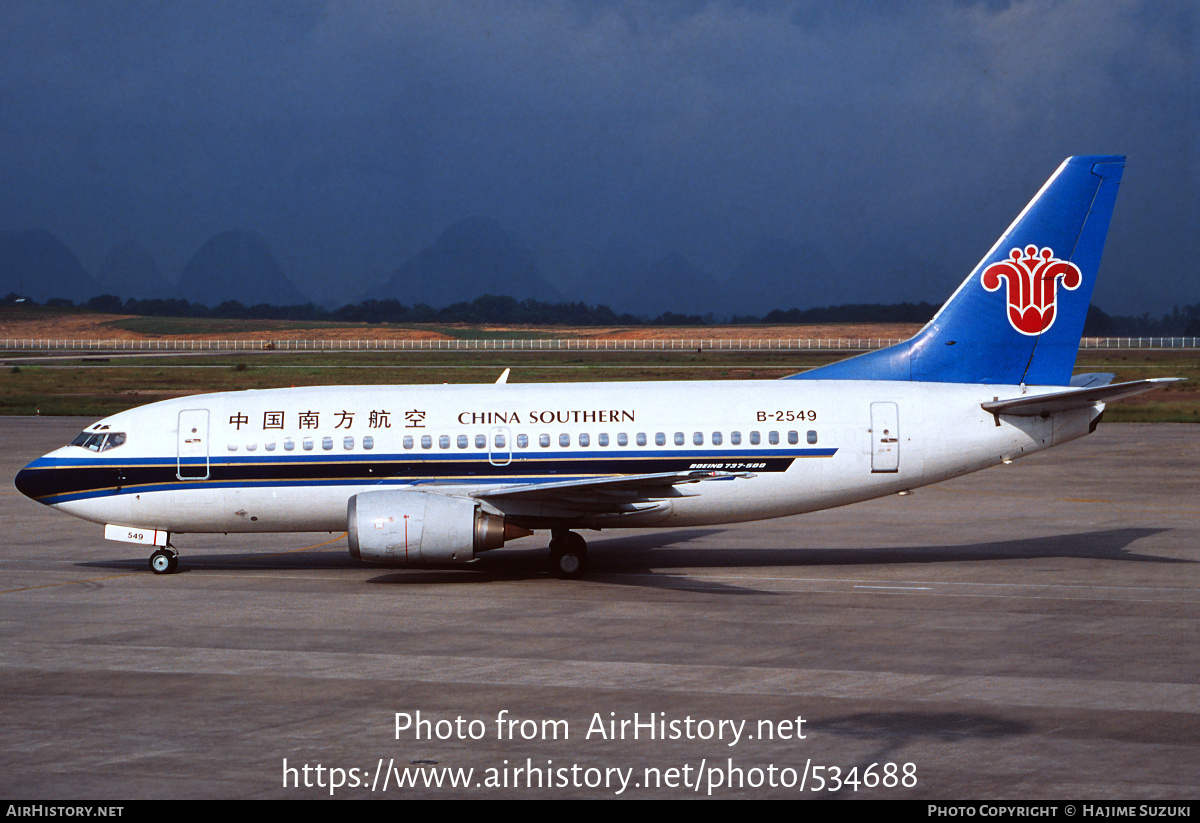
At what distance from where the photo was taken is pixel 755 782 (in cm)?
1308

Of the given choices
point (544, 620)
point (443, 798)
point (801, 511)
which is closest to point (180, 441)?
point (544, 620)

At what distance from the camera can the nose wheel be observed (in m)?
27.4

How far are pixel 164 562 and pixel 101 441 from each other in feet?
10.1

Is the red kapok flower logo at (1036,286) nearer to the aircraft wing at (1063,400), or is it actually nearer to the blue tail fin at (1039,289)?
the blue tail fin at (1039,289)

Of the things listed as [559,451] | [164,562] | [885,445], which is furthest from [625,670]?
[164,562]

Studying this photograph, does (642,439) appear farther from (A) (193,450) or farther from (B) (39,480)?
(B) (39,480)

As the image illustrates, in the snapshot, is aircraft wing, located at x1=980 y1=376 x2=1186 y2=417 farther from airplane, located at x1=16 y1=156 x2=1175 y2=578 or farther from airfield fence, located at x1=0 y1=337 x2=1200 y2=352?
airfield fence, located at x1=0 y1=337 x2=1200 y2=352

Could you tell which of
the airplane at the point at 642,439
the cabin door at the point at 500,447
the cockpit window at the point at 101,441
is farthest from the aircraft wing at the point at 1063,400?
the cockpit window at the point at 101,441

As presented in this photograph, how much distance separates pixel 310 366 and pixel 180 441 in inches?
3660

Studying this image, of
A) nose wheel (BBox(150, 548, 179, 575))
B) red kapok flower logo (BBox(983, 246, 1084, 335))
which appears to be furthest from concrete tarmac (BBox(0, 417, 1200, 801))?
red kapok flower logo (BBox(983, 246, 1084, 335))

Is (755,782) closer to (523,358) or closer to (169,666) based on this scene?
(169,666)

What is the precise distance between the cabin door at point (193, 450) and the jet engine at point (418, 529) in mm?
4383

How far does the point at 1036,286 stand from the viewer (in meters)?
27.5
